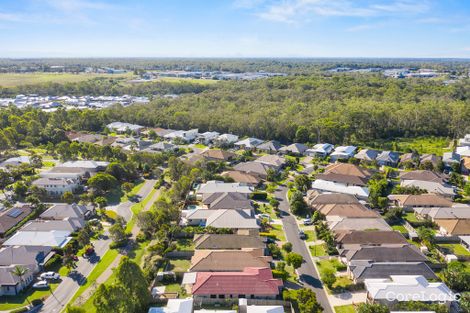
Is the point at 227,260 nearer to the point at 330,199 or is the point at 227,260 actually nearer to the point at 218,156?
the point at 330,199

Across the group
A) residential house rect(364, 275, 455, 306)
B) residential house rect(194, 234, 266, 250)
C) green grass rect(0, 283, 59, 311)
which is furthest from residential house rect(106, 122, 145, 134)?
residential house rect(364, 275, 455, 306)

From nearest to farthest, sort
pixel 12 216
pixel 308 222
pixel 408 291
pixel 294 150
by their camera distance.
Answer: pixel 408 291
pixel 12 216
pixel 308 222
pixel 294 150

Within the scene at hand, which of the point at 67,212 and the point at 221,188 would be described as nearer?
the point at 67,212

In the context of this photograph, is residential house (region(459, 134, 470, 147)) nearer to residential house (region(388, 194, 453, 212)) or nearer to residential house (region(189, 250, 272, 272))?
residential house (region(388, 194, 453, 212))

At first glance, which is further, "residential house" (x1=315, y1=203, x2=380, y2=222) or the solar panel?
"residential house" (x1=315, y1=203, x2=380, y2=222)

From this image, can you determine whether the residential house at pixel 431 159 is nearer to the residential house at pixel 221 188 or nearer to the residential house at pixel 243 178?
the residential house at pixel 243 178

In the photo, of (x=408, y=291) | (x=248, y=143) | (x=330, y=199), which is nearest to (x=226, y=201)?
→ (x=330, y=199)

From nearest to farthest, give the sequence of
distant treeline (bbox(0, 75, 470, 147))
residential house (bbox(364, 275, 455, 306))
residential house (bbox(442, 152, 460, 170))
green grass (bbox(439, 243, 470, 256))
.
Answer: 1. residential house (bbox(364, 275, 455, 306))
2. green grass (bbox(439, 243, 470, 256))
3. residential house (bbox(442, 152, 460, 170))
4. distant treeline (bbox(0, 75, 470, 147))
